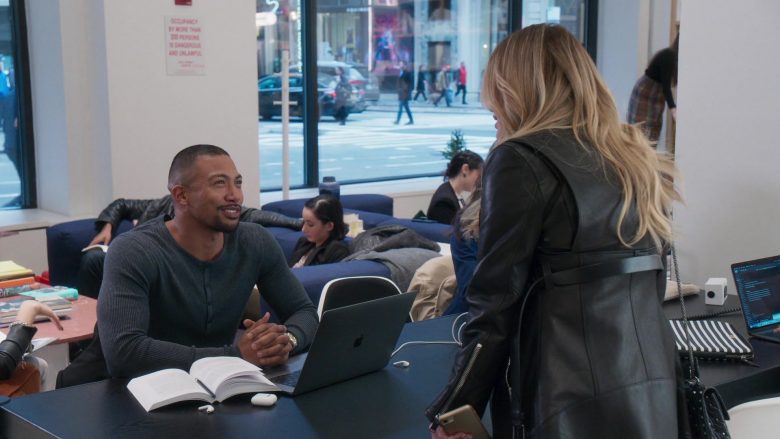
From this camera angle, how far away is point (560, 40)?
2010 millimetres

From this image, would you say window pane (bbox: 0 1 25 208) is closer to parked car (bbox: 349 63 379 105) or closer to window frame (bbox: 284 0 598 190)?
window frame (bbox: 284 0 598 190)

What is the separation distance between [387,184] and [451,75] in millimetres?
1437

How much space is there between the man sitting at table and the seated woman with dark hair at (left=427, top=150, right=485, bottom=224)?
3653 mm

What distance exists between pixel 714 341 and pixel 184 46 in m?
4.87

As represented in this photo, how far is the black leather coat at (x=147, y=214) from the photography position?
20.6 ft

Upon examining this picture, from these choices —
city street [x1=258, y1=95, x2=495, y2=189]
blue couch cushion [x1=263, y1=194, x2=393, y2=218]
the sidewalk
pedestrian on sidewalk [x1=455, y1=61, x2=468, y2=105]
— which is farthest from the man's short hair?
Answer: pedestrian on sidewalk [x1=455, y1=61, x2=468, y2=105]

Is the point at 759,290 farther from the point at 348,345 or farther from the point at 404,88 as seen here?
the point at 404,88

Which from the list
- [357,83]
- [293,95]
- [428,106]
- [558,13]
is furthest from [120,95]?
[558,13]

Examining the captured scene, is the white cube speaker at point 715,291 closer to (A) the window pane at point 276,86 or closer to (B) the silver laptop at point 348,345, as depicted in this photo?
(B) the silver laptop at point 348,345

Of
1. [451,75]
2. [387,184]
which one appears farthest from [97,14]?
[451,75]

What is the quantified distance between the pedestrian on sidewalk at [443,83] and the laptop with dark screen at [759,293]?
6711 millimetres

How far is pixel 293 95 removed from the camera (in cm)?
852

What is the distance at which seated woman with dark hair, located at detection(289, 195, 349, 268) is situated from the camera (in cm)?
541

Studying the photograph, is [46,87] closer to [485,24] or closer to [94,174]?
[94,174]
